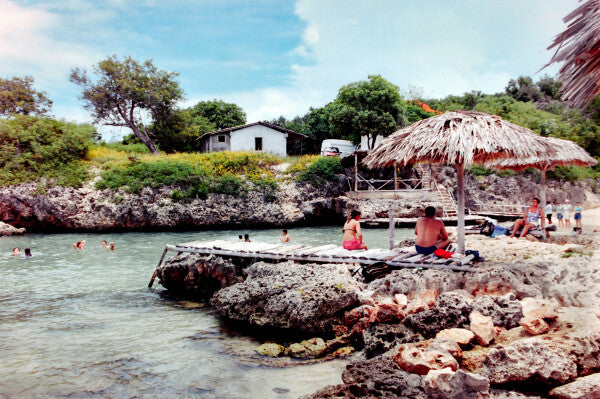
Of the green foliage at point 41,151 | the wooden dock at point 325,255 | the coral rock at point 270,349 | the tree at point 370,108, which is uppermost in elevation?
the tree at point 370,108

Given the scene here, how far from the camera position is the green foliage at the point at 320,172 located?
25.4m

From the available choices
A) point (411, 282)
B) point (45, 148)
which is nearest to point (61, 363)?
point (411, 282)

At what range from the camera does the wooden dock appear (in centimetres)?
626

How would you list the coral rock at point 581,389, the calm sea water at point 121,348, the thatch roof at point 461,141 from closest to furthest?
the coral rock at point 581,389, the calm sea water at point 121,348, the thatch roof at point 461,141

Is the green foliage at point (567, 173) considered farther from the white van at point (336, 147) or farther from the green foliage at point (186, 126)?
the green foliage at point (186, 126)

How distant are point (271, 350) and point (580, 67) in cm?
509

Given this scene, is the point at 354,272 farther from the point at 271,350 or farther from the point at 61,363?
the point at 61,363

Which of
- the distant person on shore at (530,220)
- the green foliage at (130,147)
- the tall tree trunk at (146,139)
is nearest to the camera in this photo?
the distant person on shore at (530,220)

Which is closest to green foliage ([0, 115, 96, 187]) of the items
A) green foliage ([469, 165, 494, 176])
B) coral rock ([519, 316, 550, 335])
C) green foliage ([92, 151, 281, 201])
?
green foliage ([92, 151, 281, 201])

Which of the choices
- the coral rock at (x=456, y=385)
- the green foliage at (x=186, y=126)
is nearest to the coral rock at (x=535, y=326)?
the coral rock at (x=456, y=385)

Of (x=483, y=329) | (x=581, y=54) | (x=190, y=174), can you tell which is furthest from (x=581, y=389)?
(x=190, y=174)

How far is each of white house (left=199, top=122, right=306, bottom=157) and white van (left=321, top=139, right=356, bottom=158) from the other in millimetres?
3129

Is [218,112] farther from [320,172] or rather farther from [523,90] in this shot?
[523,90]

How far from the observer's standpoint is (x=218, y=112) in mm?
38188
